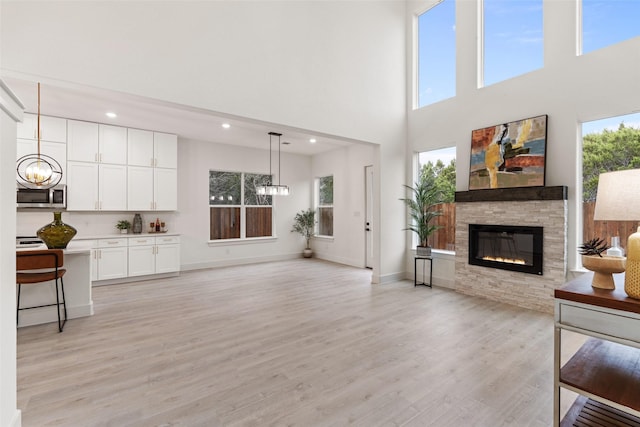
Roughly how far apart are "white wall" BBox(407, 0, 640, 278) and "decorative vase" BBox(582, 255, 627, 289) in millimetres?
2676

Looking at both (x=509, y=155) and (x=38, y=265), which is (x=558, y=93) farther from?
(x=38, y=265)

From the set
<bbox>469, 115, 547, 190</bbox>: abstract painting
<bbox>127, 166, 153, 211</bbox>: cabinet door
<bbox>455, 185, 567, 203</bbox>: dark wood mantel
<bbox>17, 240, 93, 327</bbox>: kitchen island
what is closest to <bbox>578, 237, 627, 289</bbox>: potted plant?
<bbox>455, 185, 567, 203</bbox>: dark wood mantel

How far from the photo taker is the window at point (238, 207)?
732cm

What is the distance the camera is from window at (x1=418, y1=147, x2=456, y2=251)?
16.9 ft

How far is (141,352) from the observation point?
9.29ft

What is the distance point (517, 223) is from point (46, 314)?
20.4 feet

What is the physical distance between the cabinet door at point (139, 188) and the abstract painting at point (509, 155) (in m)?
5.98

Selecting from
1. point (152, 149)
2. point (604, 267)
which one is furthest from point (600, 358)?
point (152, 149)

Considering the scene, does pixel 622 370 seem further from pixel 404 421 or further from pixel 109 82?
pixel 109 82

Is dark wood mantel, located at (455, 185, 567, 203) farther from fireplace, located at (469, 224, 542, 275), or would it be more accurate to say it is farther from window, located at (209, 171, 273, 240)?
window, located at (209, 171, 273, 240)

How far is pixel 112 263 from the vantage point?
17.7 ft

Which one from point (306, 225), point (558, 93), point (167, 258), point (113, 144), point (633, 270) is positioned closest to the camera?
point (633, 270)

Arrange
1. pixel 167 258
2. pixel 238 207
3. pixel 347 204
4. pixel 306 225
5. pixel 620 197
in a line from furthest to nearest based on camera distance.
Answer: pixel 306 225 → pixel 238 207 → pixel 347 204 → pixel 167 258 → pixel 620 197

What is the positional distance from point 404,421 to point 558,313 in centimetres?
111
